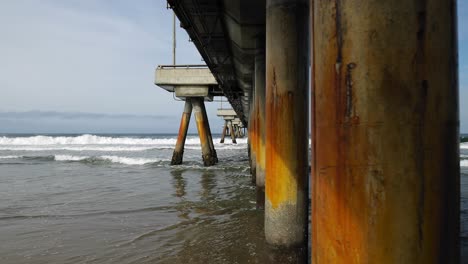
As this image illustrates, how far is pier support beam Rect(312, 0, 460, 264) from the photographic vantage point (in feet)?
4.39

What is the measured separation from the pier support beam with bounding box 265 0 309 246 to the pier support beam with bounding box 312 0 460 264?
2245mm

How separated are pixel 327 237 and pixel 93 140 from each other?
177ft

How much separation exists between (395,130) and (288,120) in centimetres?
233

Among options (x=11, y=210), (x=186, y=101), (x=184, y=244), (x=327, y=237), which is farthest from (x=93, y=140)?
(x=327, y=237)

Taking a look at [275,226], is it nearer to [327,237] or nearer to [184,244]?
[184,244]

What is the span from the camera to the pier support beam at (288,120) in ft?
12.1

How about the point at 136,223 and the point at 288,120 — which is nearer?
the point at 288,120

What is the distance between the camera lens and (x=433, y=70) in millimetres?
1360

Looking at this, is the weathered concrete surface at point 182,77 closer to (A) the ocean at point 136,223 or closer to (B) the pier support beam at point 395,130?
(A) the ocean at point 136,223

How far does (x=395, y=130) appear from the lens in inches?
52.9

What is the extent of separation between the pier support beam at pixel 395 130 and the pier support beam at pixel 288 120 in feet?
7.36

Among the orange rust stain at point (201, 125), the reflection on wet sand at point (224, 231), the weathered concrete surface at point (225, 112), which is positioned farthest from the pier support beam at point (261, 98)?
the weathered concrete surface at point (225, 112)

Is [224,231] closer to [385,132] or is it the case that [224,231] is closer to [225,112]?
[385,132]

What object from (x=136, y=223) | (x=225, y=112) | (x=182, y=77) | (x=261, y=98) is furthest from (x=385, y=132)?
(x=225, y=112)
